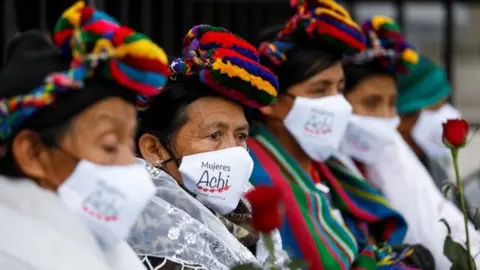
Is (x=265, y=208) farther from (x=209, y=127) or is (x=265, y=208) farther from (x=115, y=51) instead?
(x=209, y=127)

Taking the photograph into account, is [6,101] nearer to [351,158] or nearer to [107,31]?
[107,31]

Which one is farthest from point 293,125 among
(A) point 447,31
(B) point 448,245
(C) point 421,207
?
(A) point 447,31

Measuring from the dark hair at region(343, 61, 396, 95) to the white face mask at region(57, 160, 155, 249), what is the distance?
2488 mm

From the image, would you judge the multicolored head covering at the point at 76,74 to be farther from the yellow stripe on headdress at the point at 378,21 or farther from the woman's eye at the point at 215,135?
the yellow stripe on headdress at the point at 378,21

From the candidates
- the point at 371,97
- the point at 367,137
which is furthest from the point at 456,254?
the point at 371,97

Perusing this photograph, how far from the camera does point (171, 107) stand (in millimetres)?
3447

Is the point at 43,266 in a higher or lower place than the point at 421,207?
higher

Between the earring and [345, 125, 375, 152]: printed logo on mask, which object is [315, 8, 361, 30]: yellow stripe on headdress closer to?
[345, 125, 375, 152]: printed logo on mask

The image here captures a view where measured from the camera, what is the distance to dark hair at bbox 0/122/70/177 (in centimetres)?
240

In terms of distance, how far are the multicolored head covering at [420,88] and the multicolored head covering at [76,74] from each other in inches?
131

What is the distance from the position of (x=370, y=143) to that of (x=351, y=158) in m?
0.16

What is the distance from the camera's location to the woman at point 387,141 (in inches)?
186

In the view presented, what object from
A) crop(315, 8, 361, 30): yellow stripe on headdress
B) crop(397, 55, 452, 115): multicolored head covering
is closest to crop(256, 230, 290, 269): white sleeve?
crop(315, 8, 361, 30): yellow stripe on headdress

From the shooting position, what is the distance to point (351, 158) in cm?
487
